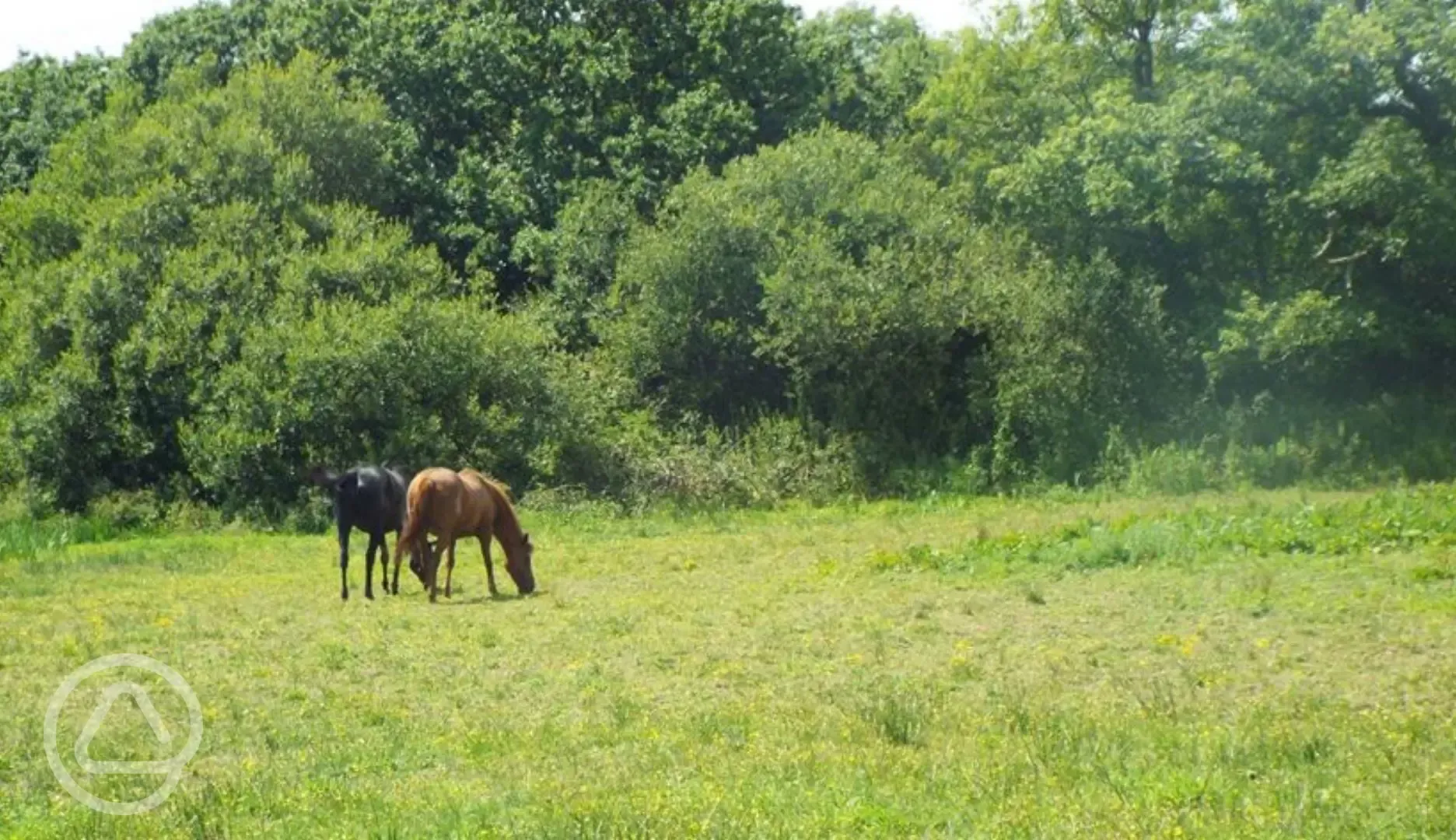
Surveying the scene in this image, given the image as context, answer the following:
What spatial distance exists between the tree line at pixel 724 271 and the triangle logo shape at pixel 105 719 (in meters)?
20.4

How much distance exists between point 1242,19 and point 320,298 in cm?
1801

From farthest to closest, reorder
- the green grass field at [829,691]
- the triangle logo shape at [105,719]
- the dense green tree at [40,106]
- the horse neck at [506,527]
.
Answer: the dense green tree at [40,106] < the horse neck at [506,527] < the triangle logo shape at [105,719] < the green grass field at [829,691]

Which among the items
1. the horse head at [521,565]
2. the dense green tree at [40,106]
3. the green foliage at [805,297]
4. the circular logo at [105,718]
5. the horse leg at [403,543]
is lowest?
the circular logo at [105,718]

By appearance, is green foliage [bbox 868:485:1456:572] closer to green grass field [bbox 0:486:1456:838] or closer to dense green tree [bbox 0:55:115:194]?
green grass field [bbox 0:486:1456:838]

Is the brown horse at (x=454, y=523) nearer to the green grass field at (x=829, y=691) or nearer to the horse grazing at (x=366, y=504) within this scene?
the horse grazing at (x=366, y=504)

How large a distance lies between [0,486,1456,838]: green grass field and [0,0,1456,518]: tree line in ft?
34.7

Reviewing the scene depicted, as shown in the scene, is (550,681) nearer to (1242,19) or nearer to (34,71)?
Result: (1242,19)

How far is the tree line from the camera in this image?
33688 mm

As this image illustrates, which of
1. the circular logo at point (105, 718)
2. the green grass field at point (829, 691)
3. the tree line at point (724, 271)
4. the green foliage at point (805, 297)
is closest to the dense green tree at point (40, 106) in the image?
the tree line at point (724, 271)

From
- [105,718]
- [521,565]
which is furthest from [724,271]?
[105,718]

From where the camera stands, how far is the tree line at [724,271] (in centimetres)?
A: 3369

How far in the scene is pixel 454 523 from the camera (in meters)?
22.0

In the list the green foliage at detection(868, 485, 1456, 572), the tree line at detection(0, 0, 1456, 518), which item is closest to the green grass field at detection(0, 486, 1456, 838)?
the green foliage at detection(868, 485, 1456, 572)

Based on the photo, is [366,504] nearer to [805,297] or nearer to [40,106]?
[805,297]
